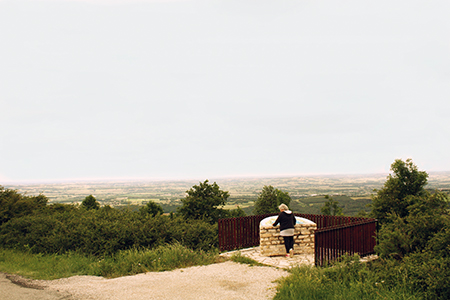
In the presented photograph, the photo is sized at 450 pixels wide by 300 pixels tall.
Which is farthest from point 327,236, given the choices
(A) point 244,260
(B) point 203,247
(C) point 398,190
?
(C) point 398,190

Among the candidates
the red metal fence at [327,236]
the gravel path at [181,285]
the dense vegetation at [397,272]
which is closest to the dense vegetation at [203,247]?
the dense vegetation at [397,272]

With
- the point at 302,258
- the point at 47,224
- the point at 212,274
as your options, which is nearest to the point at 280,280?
the point at 212,274

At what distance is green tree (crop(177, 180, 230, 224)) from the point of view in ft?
72.2

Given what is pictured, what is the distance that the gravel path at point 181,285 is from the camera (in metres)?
6.68

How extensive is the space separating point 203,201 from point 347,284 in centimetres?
1564

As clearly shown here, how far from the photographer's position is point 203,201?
72.1 ft

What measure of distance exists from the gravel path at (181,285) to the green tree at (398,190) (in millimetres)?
10222

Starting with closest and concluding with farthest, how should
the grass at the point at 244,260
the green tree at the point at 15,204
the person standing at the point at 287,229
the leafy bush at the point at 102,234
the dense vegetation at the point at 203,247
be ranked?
the dense vegetation at the point at 203,247
the grass at the point at 244,260
the person standing at the point at 287,229
the leafy bush at the point at 102,234
the green tree at the point at 15,204

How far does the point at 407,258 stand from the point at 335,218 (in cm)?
616

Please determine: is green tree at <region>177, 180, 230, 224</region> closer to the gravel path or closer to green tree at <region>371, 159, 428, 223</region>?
green tree at <region>371, 159, 428, 223</region>

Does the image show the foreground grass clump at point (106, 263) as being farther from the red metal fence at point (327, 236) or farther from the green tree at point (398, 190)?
the green tree at point (398, 190)

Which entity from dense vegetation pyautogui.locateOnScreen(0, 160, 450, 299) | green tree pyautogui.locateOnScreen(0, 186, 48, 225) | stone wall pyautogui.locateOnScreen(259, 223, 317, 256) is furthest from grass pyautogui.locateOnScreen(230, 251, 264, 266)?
green tree pyautogui.locateOnScreen(0, 186, 48, 225)

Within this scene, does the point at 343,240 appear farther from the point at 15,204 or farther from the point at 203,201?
the point at 15,204

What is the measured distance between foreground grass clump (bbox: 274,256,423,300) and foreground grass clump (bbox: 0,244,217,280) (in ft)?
11.5
